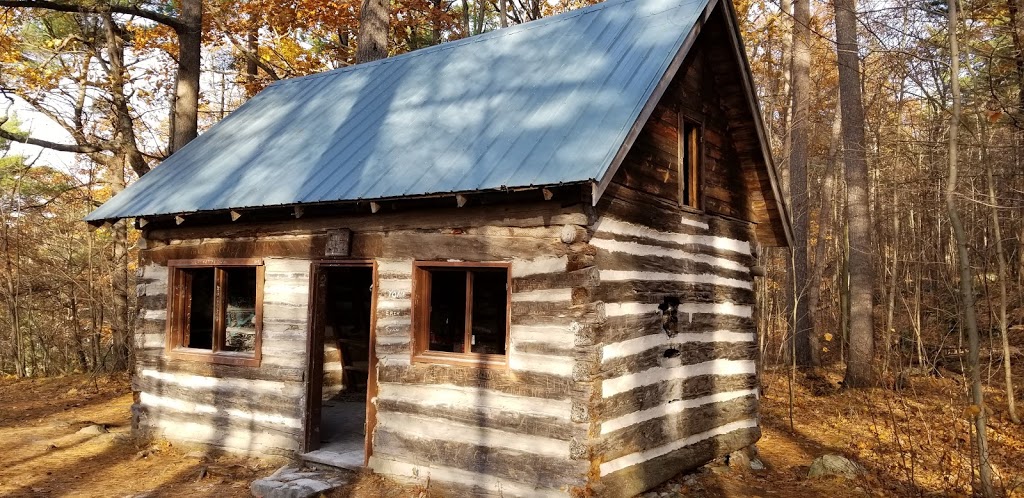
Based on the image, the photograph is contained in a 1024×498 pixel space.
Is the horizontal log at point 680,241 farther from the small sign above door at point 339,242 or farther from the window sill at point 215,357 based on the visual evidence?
the window sill at point 215,357

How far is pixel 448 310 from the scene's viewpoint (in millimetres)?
13266

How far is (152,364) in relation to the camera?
11.0 meters

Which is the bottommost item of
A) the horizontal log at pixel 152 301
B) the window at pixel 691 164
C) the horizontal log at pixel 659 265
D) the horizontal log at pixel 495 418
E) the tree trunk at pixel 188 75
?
the horizontal log at pixel 495 418

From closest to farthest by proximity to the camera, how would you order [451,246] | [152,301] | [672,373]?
[451,246] < [672,373] < [152,301]

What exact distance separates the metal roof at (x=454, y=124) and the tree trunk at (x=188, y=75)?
3743 mm

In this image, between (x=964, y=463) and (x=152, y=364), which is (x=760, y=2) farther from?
(x=152, y=364)

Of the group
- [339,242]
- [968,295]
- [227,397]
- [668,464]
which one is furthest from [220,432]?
[968,295]

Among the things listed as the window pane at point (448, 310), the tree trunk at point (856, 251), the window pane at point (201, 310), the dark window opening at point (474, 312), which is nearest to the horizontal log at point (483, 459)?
the dark window opening at point (474, 312)

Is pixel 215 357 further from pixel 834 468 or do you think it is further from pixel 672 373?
pixel 834 468

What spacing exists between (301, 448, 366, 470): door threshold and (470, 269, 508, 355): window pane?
4.34 metres

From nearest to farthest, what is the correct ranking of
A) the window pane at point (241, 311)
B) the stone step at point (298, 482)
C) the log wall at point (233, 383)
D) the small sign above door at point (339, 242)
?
the stone step at point (298, 482) → the small sign above door at point (339, 242) → the log wall at point (233, 383) → the window pane at point (241, 311)

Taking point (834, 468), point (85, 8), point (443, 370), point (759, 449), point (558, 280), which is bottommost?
point (759, 449)

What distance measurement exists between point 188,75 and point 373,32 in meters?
4.41

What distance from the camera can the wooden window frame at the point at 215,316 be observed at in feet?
31.9
